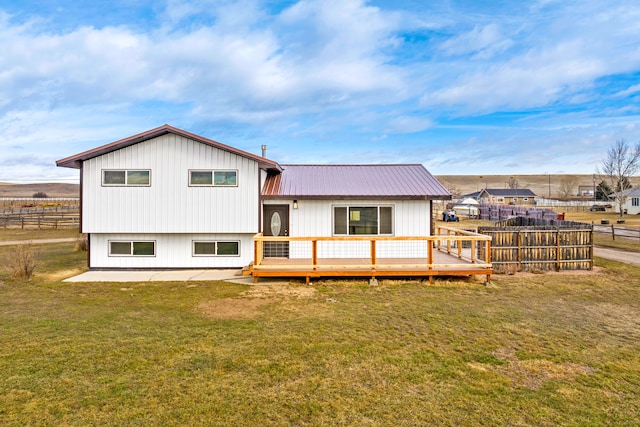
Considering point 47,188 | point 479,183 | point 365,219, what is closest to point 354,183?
point 365,219

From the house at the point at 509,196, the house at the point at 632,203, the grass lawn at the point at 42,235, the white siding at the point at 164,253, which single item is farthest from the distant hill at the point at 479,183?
the white siding at the point at 164,253

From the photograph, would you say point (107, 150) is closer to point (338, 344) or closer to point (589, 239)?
point (338, 344)

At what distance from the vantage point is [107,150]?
11.7m

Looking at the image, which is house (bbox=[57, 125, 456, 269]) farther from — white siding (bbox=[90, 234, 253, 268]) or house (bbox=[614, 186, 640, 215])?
house (bbox=[614, 186, 640, 215])

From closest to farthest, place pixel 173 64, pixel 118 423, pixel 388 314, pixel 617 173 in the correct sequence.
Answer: pixel 118 423 < pixel 388 314 < pixel 173 64 < pixel 617 173

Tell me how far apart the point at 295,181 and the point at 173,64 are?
12750 millimetres

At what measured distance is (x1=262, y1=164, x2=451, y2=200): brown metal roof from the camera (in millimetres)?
12211

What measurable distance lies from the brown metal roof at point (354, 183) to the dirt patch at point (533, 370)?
7520mm

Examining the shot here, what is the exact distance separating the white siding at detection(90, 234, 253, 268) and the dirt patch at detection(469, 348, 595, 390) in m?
8.91

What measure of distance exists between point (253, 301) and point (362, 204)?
569 centimetres

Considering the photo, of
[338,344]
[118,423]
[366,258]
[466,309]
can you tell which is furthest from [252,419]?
[366,258]

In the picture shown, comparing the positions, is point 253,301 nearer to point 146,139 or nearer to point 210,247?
point 210,247

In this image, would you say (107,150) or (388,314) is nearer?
(388,314)

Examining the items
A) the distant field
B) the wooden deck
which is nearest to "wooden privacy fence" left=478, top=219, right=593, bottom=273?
the wooden deck
